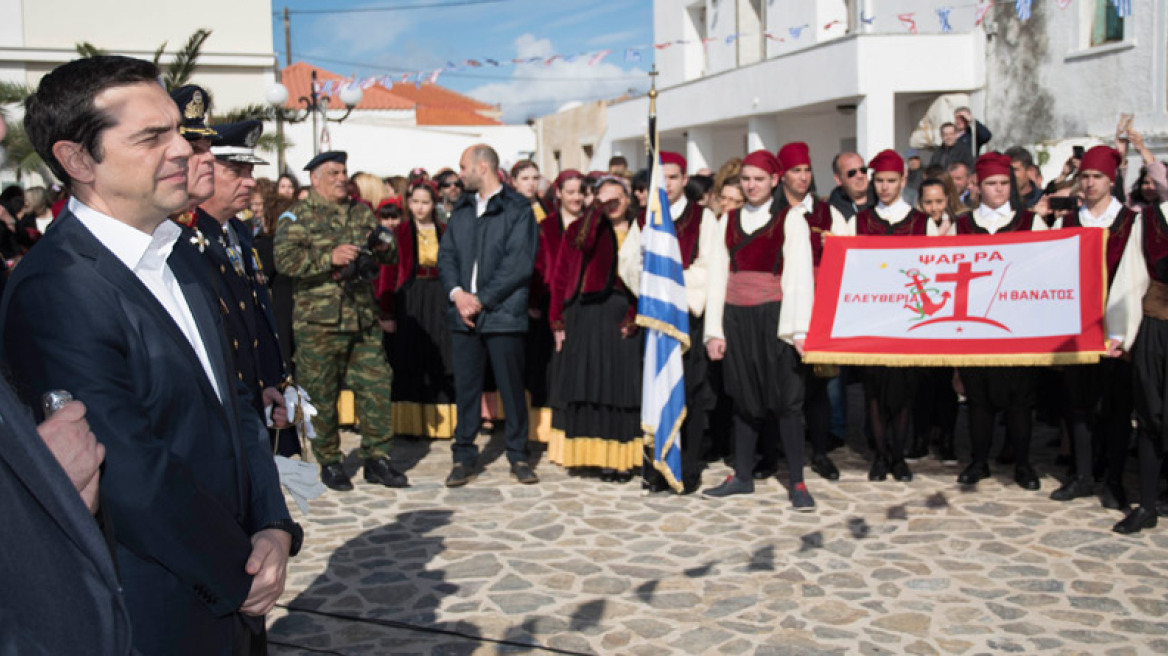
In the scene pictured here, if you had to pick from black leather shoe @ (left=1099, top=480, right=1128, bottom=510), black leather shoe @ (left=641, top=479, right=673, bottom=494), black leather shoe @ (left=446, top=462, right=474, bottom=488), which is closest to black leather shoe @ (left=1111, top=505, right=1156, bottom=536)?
black leather shoe @ (left=1099, top=480, right=1128, bottom=510)

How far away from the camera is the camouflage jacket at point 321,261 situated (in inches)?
270

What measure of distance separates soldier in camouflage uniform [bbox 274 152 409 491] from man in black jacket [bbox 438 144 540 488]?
1.64ft

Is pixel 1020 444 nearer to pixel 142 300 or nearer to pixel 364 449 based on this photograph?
pixel 364 449

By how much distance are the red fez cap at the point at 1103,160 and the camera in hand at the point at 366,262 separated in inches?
172

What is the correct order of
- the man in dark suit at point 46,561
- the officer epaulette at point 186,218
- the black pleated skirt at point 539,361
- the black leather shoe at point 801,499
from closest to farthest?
the man in dark suit at point 46,561 → the officer epaulette at point 186,218 → the black leather shoe at point 801,499 → the black pleated skirt at point 539,361

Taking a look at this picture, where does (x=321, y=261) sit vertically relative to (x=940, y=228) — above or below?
below

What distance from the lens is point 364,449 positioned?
7.34m

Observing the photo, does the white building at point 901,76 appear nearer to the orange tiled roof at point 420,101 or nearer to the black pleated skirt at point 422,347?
the black pleated skirt at point 422,347

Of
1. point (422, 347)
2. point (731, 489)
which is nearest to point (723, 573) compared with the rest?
point (731, 489)

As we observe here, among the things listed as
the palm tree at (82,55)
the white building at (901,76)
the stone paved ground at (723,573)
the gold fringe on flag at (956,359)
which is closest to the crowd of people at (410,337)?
the gold fringe on flag at (956,359)

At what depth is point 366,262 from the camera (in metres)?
6.91

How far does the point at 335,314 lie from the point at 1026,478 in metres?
4.55

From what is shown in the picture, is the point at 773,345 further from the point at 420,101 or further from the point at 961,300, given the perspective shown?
the point at 420,101

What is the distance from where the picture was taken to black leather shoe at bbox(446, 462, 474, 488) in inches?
284
